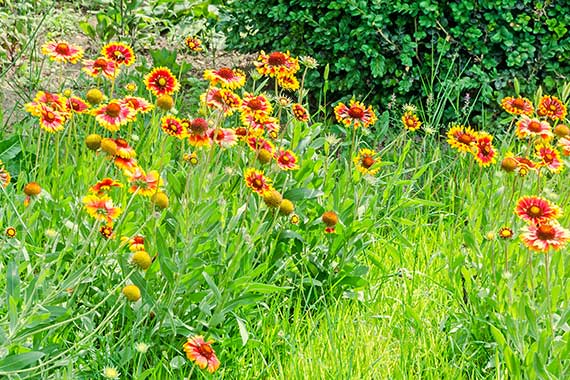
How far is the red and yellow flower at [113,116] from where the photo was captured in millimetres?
2584

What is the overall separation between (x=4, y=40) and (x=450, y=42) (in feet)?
8.08

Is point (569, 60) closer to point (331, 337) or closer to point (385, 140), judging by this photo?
point (385, 140)

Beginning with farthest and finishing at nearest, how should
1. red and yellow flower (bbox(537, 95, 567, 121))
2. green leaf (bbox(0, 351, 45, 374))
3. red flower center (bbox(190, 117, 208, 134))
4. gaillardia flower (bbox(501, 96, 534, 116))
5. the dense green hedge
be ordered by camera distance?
the dense green hedge
red and yellow flower (bbox(537, 95, 567, 121))
gaillardia flower (bbox(501, 96, 534, 116))
red flower center (bbox(190, 117, 208, 134))
green leaf (bbox(0, 351, 45, 374))

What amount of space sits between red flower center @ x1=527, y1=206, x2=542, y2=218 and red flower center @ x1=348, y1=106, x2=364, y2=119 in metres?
1.00

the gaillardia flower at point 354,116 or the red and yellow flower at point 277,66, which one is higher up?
the red and yellow flower at point 277,66

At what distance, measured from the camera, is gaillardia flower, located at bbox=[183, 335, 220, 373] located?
2.13 m

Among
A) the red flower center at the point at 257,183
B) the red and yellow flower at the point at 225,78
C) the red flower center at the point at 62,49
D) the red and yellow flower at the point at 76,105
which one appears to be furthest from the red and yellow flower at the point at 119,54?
the red flower center at the point at 257,183

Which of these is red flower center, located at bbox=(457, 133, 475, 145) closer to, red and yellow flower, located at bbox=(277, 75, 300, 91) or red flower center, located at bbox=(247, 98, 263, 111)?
red and yellow flower, located at bbox=(277, 75, 300, 91)

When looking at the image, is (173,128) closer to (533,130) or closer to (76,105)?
(76,105)

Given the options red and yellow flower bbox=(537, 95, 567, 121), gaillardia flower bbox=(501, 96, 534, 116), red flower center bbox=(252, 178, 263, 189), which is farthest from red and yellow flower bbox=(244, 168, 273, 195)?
red and yellow flower bbox=(537, 95, 567, 121)

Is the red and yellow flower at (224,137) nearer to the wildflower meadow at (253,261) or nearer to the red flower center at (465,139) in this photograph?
the wildflower meadow at (253,261)

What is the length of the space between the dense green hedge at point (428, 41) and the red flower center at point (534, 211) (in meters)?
2.07

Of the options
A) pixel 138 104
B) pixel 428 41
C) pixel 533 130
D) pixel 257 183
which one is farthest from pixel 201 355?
pixel 428 41

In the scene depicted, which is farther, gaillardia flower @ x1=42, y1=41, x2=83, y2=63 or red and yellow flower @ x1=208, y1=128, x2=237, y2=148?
gaillardia flower @ x1=42, y1=41, x2=83, y2=63
